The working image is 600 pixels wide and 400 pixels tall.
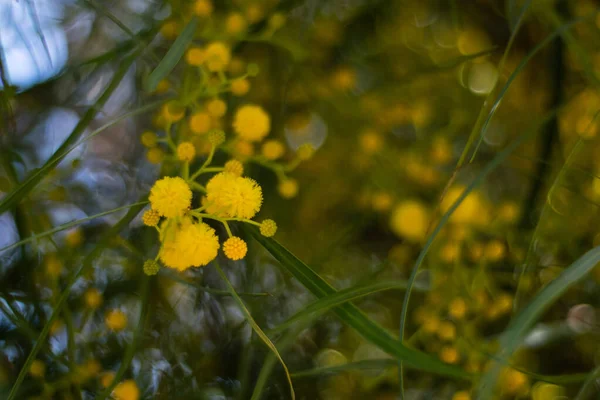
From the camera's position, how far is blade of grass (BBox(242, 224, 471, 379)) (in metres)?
0.31

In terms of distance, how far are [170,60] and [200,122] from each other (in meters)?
0.09

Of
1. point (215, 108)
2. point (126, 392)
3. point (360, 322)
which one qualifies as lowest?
point (126, 392)

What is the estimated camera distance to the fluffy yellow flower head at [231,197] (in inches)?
13.2

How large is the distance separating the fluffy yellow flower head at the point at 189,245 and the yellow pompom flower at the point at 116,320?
6.6 inches

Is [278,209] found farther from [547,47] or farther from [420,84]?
[547,47]

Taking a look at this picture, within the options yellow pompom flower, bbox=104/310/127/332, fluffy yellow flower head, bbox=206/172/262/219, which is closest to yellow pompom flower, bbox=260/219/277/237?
fluffy yellow flower head, bbox=206/172/262/219

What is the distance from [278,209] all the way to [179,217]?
178 mm

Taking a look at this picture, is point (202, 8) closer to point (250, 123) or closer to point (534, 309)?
point (250, 123)

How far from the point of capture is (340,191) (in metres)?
0.54

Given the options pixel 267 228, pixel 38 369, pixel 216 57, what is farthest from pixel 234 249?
pixel 38 369

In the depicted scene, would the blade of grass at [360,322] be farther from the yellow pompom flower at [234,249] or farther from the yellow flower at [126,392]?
the yellow flower at [126,392]

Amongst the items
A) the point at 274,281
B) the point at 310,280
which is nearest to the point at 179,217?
the point at 310,280

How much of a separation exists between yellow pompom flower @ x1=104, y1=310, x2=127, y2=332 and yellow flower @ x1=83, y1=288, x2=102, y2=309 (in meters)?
0.02

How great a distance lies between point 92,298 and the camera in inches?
18.8
